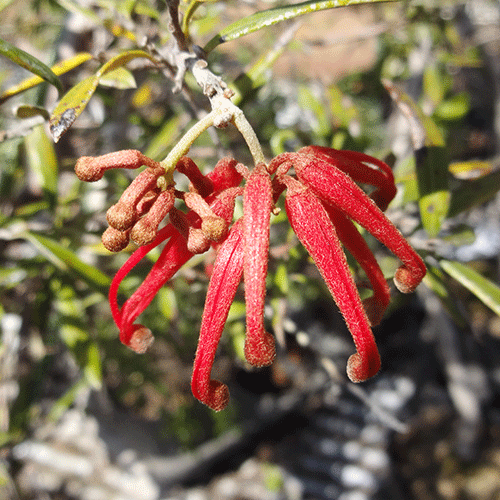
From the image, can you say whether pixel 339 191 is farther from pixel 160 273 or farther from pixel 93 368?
pixel 93 368

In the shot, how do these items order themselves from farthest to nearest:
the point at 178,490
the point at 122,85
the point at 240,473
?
the point at 240,473 < the point at 178,490 < the point at 122,85

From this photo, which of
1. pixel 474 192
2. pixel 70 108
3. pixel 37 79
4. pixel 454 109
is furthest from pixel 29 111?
pixel 454 109

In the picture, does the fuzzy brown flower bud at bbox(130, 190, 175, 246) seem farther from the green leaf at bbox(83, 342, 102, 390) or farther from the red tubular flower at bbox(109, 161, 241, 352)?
the green leaf at bbox(83, 342, 102, 390)

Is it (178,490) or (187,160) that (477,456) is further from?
(187,160)

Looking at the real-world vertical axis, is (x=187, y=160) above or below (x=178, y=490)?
above

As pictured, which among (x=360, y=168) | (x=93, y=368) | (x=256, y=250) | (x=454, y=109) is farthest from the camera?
(x=454, y=109)

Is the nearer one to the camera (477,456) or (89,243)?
(89,243)

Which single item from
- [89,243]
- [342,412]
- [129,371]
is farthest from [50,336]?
[342,412]

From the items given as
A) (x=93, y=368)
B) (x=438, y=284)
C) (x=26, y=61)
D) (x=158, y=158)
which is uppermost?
(x=26, y=61)
